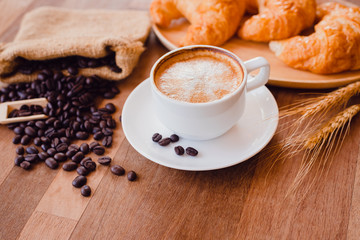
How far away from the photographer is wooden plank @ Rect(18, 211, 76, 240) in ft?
3.45

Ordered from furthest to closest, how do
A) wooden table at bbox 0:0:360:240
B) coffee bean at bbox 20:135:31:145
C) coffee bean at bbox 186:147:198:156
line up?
coffee bean at bbox 20:135:31:145 → coffee bean at bbox 186:147:198:156 → wooden table at bbox 0:0:360:240

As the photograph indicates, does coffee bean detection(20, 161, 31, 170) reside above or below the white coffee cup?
below

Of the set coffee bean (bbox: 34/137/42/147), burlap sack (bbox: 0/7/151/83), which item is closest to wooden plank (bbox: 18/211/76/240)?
coffee bean (bbox: 34/137/42/147)

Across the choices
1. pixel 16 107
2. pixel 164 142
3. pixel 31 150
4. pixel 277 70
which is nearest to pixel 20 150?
Result: pixel 31 150

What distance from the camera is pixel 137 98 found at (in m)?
1.37

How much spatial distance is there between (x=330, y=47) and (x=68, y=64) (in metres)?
1.25

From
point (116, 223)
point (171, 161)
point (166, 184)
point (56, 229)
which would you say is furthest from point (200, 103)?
point (56, 229)

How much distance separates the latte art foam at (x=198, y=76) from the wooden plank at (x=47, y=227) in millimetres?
557

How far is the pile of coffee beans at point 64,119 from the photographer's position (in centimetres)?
127

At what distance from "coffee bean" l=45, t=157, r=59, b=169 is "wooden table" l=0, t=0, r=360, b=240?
0.02 metres

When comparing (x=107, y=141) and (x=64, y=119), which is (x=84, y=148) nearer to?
(x=107, y=141)

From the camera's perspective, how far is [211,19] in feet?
5.43

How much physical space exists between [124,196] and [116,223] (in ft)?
0.34

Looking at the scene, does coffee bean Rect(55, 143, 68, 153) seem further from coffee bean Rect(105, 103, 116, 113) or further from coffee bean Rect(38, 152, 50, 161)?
coffee bean Rect(105, 103, 116, 113)
